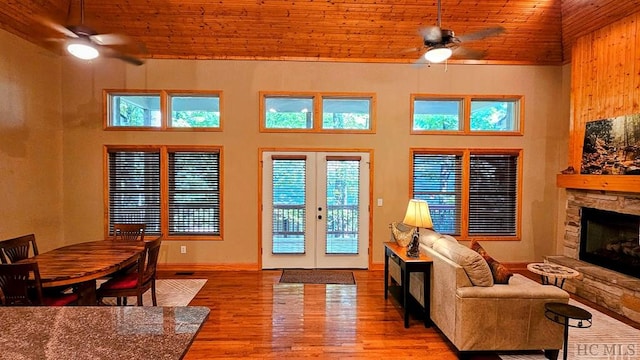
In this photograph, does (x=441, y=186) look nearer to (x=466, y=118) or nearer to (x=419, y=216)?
(x=466, y=118)

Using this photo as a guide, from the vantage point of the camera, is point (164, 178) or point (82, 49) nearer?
point (82, 49)

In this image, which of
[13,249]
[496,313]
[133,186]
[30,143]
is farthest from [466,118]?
[30,143]

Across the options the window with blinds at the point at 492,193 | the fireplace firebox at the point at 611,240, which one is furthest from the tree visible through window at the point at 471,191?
the fireplace firebox at the point at 611,240

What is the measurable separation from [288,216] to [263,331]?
7.79 ft

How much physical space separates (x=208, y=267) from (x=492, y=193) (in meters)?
5.21

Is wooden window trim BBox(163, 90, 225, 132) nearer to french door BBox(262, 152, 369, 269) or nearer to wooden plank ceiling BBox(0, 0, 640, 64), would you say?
wooden plank ceiling BBox(0, 0, 640, 64)

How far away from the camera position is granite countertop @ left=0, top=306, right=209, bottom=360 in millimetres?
1320

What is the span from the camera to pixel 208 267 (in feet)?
18.5

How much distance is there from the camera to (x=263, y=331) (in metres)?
3.52

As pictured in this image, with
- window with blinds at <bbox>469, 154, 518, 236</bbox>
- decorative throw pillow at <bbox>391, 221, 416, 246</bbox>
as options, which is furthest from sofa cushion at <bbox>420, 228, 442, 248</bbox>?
window with blinds at <bbox>469, 154, 518, 236</bbox>

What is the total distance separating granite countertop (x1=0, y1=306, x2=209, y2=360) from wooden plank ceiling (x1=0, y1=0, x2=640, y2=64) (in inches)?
160

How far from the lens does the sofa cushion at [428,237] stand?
3826 mm

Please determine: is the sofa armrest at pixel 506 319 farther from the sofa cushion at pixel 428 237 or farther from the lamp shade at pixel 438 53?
the lamp shade at pixel 438 53

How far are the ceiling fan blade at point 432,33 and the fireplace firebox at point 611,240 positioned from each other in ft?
11.9
